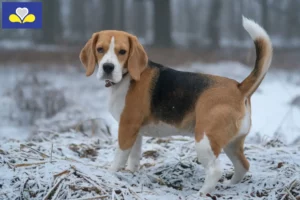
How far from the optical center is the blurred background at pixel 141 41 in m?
5.99

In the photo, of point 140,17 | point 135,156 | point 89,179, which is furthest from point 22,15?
point 89,179

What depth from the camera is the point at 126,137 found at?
10.3ft

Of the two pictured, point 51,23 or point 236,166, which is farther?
point 51,23

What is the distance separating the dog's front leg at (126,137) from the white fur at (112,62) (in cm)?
30

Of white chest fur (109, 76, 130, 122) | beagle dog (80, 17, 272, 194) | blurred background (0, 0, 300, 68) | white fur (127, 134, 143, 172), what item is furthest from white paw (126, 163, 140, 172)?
blurred background (0, 0, 300, 68)

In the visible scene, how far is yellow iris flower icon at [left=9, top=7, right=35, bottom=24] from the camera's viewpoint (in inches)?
187

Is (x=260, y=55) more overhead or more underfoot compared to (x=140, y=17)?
more overhead

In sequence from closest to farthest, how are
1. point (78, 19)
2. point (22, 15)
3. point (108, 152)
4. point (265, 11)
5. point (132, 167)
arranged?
point (132, 167), point (108, 152), point (22, 15), point (265, 11), point (78, 19)

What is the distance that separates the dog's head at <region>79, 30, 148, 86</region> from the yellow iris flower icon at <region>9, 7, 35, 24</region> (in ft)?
5.93

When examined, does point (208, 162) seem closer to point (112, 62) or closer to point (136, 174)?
point (136, 174)

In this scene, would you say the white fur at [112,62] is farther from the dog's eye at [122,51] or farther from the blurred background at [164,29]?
the blurred background at [164,29]

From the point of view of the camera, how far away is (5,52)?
6305mm

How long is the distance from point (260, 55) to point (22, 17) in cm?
274

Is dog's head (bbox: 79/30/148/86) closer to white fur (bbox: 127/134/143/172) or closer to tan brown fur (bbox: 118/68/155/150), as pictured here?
tan brown fur (bbox: 118/68/155/150)
